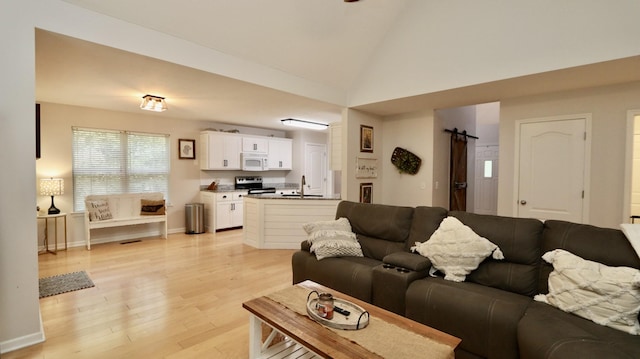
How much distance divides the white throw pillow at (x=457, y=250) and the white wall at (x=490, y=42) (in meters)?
1.99

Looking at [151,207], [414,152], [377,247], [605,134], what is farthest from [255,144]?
[605,134]

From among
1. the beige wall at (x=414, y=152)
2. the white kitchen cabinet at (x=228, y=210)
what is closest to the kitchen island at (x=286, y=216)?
the beige wall at (x=414, y=152)

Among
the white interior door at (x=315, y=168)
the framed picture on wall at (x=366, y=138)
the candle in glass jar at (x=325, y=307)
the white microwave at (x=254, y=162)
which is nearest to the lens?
the candle in glass jar at (x=325, y=307)

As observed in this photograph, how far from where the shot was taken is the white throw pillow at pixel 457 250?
2.28 meters

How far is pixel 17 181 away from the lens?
221 centimetres

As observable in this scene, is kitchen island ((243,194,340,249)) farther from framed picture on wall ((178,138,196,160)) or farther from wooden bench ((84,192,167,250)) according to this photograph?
framed picture on wall ((178,138,196,160))

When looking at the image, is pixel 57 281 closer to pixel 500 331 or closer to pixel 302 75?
pixel 302 75

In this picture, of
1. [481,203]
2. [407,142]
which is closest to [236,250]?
[407,142]

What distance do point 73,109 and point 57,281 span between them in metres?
3.07

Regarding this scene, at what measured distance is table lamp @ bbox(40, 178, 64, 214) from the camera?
4648mm

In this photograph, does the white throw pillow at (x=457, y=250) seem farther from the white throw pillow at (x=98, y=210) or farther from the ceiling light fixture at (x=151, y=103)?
the white throw pillow at (x=98, y=210)

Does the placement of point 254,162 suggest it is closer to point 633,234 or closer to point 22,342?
point 22,342

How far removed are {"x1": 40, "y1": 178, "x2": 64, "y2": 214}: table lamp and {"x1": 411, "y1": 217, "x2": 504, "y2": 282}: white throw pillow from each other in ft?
17.9

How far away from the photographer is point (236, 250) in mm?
5012
